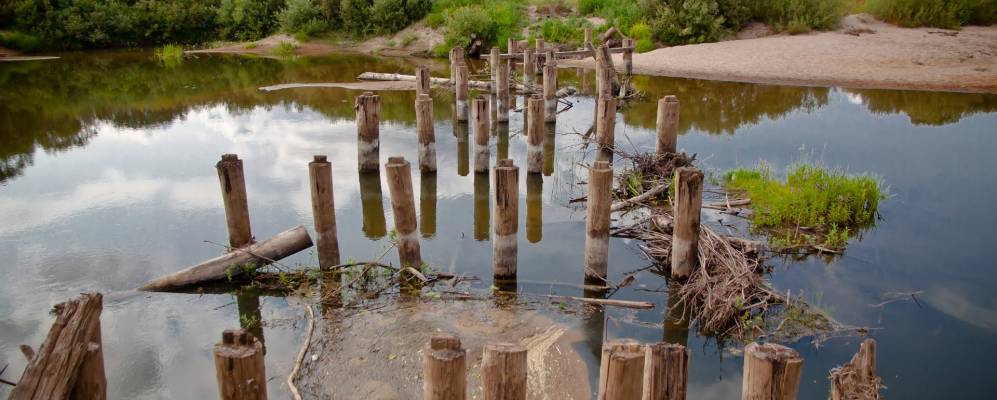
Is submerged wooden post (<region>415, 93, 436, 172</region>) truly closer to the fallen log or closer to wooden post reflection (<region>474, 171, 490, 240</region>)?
wooden post reflection (<region>474, 171, 490, 240</region>)

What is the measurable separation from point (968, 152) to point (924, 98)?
5.88 m

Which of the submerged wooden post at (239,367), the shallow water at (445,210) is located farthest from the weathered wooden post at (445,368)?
the shallow water at (445,210)

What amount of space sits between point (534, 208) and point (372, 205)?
8.78 feet

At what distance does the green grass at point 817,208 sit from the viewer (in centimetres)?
983

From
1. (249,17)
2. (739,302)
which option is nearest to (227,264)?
(739,302)

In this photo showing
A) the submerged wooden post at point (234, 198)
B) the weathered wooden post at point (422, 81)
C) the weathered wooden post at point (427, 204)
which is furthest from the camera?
the weathered wooden post at point (422, 81)

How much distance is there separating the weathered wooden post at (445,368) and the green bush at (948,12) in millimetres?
28164

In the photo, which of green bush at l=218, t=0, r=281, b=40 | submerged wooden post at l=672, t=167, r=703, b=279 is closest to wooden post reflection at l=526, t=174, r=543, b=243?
submerged wooden post at l=672, t=167, r=703, b=279

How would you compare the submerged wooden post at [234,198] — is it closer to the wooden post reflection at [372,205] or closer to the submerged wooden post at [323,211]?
the submerged wooden post at [323,211]

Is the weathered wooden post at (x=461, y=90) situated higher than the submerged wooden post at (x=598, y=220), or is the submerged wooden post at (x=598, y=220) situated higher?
the weathered wooden post at (x=461, y=90)

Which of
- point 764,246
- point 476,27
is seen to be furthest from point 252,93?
point 764,246

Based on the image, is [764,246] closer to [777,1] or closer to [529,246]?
[529,246]

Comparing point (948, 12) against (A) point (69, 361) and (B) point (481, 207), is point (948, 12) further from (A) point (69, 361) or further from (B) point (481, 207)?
(A) point (69, 361)

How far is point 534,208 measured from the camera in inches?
453
